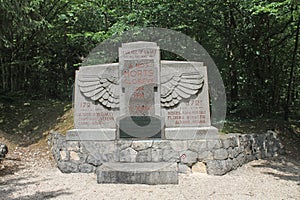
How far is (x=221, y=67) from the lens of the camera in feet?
31.6

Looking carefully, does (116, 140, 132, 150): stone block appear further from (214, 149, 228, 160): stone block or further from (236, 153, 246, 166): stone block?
(236, 153, 246, 166): stone block

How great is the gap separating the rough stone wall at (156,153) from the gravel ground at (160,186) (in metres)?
0.19

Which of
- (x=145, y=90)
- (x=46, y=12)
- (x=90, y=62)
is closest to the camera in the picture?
(x=145, y=90)

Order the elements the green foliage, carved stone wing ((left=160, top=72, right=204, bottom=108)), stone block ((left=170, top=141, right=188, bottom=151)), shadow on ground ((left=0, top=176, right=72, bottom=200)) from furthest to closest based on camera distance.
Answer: the green foliage
carved stone wing ((left=160, top=72, right=204, bottom=108))
stone block ((left=170, top=141, right=188, bottom=151))
shadow on ground ((left=0, top=176, right=72, bottom=200))

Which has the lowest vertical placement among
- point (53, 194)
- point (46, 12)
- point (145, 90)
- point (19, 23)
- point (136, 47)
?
point (53, 194)

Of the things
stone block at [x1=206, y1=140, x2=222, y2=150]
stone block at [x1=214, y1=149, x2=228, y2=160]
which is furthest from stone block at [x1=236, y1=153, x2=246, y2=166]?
stone block at [x1=206, y1=140, x2=222, y2=150]

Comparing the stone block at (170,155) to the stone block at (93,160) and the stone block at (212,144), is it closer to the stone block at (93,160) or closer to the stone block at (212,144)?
the stone block at (212,144)

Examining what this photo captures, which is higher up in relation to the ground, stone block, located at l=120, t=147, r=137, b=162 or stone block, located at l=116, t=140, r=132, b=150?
stone block, located at l=116, t=140, r=132, b=150

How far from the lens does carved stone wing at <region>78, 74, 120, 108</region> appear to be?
6.07 metres

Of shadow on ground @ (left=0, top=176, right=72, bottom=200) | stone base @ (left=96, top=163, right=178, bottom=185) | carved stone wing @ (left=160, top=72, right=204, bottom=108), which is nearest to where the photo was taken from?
shadow on ground @ (left=0, top=176, right=72, bottom=200)

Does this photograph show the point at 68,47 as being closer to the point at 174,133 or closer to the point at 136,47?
the point at 136,47

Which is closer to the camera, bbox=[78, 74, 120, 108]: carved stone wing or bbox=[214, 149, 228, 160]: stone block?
bbox=[214, 149, 228, 160]: stone block

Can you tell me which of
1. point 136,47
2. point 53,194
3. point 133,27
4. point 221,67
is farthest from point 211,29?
point 53,194

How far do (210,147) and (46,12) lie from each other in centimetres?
837
